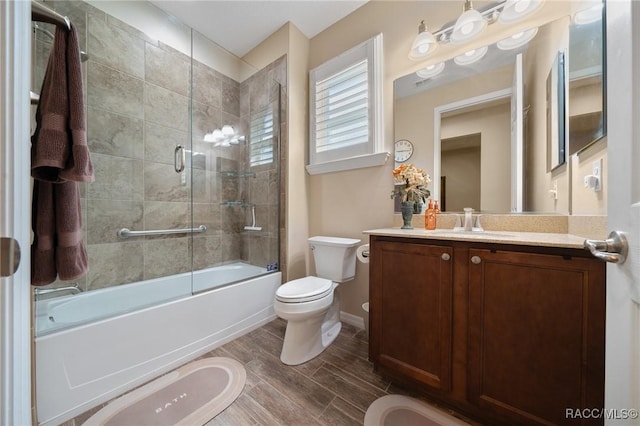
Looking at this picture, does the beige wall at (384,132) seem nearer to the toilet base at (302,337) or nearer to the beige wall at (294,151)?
the beige wall at (294,151)

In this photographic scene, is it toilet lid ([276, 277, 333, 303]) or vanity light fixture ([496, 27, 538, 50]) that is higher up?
vanity light fixture ([496, 27, 538, 50])

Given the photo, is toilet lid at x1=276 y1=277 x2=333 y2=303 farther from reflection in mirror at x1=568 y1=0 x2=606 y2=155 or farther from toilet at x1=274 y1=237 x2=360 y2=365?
reflection in mirror at x1=568 y1=0 x2=606 y2=155

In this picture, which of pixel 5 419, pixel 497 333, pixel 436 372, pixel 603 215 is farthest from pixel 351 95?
pixel 5 419

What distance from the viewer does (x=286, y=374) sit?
1415 mm

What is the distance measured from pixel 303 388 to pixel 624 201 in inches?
59.5

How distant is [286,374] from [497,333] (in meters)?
1.17

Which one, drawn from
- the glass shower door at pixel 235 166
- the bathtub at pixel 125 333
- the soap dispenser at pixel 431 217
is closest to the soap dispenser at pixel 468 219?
the soap dispenser at pixel 431 217

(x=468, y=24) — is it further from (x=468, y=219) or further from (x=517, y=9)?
(x=468, y=219)

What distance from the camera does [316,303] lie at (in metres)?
1.52

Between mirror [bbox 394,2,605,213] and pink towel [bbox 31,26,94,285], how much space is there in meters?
1.76

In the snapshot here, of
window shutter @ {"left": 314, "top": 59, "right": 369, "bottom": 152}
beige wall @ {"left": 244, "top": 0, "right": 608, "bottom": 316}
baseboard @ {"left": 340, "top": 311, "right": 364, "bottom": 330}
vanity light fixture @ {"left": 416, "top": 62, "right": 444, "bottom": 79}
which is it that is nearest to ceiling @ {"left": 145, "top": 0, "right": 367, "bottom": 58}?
beige wall @ {"left": 244, "top": 0, "right": 608, "bottom": 316}

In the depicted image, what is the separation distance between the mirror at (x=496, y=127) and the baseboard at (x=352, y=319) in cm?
117

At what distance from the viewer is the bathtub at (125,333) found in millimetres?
1105

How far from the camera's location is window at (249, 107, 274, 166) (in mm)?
2369
